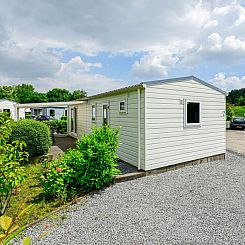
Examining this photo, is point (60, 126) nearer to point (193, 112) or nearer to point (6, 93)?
point (193, 112)

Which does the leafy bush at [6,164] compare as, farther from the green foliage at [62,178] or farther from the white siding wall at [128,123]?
the white siding wall at [128,123]

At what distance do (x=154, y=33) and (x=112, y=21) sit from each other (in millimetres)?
2079

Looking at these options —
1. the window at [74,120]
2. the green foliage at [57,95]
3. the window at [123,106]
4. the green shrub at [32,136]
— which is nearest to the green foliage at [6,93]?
the green foliage at [57,95]

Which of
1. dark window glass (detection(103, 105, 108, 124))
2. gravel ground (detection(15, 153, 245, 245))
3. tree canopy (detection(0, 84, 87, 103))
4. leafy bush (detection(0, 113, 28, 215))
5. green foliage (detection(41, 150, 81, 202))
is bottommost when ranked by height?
gravel ground (detection(15, 153, 245, 245))

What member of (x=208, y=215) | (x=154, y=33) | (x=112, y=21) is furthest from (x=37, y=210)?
(x=154, y=33)

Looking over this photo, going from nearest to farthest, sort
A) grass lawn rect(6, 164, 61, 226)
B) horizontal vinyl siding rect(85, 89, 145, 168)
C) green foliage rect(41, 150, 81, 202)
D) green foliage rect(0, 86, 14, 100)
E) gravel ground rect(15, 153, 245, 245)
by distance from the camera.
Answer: gravel ground rect(15, 153, 245, 245) → grass lawn rect(6, 164, 61, 226) → green foliage rect(41, 150, 81, 202) → horizontal vinyl siding rect(85, 89, 145, 168) → green foliage rect(0, 86, 14, 100)

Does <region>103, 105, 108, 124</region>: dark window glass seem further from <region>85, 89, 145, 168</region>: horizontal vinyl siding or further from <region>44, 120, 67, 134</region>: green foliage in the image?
<region>44, 120, 67, 134</region>: green foliage

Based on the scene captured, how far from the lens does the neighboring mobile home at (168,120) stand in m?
6.70

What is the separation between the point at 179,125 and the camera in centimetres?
747

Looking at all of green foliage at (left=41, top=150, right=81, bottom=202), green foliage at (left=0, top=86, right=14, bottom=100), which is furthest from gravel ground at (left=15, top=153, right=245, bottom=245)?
green foliage at (left=0, top=86, right=14, bottom=100)

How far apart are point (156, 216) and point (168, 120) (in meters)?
3.71

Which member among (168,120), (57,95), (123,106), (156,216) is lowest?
(156,216)

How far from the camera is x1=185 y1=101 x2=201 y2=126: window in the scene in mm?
7684

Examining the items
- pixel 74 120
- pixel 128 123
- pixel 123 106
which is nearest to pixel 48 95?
pixel 74 120
